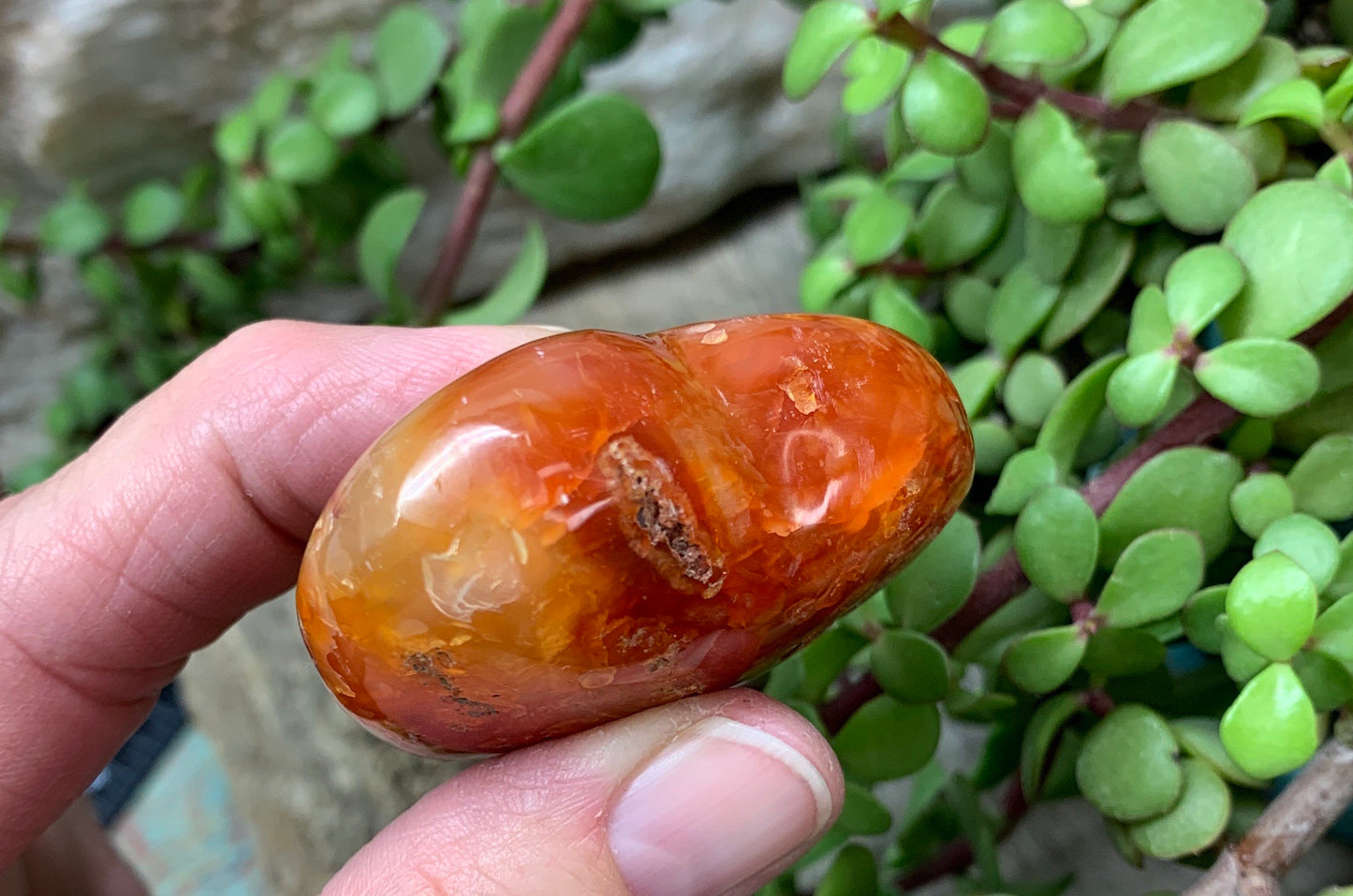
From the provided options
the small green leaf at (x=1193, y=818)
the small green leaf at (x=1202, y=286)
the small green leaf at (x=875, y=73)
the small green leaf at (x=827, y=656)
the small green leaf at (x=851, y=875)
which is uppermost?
the small green leaf at (x=875, y=73)

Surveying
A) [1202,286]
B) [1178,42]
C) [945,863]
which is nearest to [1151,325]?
[1202,286]

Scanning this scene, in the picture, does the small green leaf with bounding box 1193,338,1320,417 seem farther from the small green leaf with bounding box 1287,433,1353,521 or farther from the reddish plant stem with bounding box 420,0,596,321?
the reddish plant stem with bounding box 420,0,596,321

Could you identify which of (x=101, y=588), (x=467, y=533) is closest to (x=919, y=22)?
(x=467, y=533)

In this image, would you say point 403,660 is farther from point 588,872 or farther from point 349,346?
point 349,346

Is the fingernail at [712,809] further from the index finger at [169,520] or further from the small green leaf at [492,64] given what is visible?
the small green leaf at [492,64]

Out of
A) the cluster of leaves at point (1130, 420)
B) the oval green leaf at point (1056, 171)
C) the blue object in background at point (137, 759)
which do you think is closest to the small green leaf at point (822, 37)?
the cluster of leaves at point (1130, 420)
